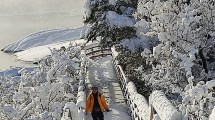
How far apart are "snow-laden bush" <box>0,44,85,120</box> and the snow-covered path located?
1.25 meters

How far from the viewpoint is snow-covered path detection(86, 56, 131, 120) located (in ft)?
53.0

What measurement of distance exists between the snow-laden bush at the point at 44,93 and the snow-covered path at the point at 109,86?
125cm

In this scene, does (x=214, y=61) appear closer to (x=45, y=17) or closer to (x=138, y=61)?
(x=138, y=61)

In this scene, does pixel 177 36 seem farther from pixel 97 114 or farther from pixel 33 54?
pixel 33 54

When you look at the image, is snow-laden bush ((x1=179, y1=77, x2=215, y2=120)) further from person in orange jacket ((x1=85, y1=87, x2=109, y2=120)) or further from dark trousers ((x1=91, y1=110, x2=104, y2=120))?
dark trousers ((x1=91, y1=110, x2=104, y2=120))

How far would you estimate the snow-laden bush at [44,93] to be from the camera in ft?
57.1

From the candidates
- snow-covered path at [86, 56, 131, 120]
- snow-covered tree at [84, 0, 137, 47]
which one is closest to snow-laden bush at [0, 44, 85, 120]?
snow-covered path at [86, 56, 131, 120]

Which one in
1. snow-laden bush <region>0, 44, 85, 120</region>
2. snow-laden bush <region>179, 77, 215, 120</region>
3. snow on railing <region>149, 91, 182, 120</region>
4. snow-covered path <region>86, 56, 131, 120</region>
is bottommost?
snow-covered path <region>86, 56, 131, 120</region>

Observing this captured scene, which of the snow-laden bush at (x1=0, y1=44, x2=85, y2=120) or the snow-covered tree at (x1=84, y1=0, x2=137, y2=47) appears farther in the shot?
the snow-covered tree at (x1=84, y1=0, x2=137, y2=47)

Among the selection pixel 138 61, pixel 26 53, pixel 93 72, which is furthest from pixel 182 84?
pixel 26 53

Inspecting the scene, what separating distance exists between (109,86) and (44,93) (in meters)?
4.85

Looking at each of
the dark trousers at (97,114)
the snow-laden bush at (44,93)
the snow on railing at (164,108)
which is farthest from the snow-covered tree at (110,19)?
the snow on railing at (164,108)

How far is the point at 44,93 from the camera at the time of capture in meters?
18.2

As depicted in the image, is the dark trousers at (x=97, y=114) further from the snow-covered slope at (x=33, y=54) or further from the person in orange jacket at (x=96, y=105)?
the snow-covered slope at (x=33, y=54)
